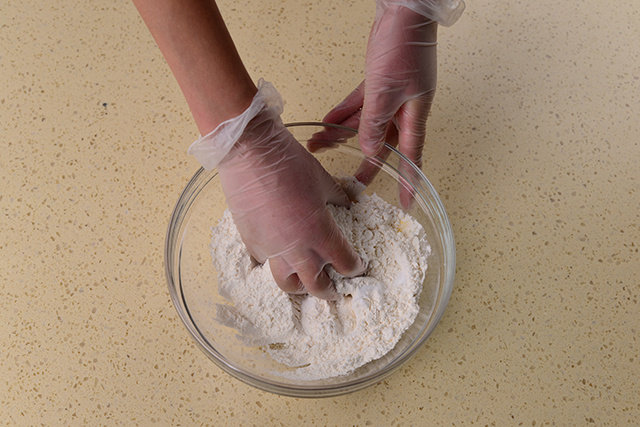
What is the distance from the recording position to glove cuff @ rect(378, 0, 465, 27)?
35.2 inches

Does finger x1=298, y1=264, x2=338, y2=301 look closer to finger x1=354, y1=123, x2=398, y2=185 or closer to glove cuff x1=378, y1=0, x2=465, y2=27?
finger x1=354, y1=123, x2=398, y2=185

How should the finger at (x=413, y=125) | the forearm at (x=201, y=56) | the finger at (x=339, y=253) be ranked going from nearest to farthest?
the forearm at (x=201, y=56) < the finger at (x=339, y=253) < the finger at (x=413, y=125)

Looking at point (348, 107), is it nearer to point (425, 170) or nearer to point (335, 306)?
point (425, 170)

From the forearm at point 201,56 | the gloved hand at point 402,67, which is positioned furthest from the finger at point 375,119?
the forearm at point 201,56

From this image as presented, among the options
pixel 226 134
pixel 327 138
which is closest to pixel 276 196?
pixel 226 134

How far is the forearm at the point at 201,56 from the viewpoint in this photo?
717mm

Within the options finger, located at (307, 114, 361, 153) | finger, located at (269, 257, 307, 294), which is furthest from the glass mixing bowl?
finger, located at (269, 257, 307, 294)

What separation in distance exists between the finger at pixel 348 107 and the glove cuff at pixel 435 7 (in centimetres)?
17

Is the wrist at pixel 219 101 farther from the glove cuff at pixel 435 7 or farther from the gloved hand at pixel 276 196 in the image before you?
the glove cuff at pixel 435 7

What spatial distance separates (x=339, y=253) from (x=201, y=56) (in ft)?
1.26

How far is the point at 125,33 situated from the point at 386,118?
668 mm

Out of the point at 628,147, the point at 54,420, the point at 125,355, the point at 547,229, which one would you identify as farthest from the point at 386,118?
the point at 54,420

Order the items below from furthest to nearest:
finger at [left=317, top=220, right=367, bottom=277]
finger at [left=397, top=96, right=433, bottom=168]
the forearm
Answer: finger at [left=397, top=96, right=433, bottom=168] < finger at [left=317, top=220, right=367, bottom=277] < the forearm

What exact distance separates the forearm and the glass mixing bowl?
20cm
